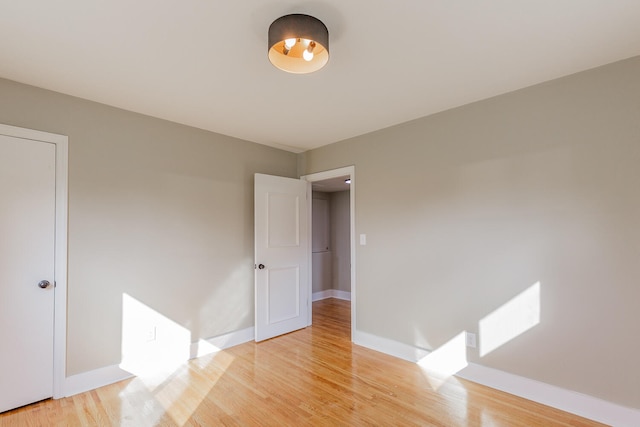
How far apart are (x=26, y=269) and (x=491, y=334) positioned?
3.67 metres

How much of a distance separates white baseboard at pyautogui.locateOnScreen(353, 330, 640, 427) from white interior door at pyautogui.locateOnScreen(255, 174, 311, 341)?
1.61 meters

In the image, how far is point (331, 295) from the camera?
246 inches

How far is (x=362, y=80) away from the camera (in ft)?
7.55

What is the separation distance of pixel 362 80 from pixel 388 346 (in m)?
2.61

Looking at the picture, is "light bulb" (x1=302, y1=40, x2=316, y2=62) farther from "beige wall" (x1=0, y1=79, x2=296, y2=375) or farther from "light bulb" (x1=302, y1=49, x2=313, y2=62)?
"beige wall" (x1=0, y1=79, x2=296, y2=375)

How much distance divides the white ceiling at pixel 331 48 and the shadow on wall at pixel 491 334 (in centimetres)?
167

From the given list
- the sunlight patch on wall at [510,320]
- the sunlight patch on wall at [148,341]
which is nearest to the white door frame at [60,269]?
the sunlight patch on wall at [148,341]

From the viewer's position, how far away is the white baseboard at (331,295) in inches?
234

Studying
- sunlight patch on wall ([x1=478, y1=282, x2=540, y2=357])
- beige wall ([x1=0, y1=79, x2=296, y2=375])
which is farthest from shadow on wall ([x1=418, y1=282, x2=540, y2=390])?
beige wall ([x1=0, y1=79, x2=296, y2=375])

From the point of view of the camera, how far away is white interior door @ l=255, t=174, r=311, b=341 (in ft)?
12.1

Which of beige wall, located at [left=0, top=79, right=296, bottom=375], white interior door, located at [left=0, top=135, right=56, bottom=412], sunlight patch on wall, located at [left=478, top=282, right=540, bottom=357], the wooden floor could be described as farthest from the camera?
beige wall, located at [left=0, top=79, right=296, bottom=375]

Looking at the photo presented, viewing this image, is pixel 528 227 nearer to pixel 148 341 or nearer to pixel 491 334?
pixel 491 334

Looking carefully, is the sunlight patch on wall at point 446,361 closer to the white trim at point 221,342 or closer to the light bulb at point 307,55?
the white trim at point 221,342

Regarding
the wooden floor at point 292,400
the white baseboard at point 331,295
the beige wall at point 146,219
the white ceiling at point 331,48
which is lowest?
the white baseboard at point 331,295
